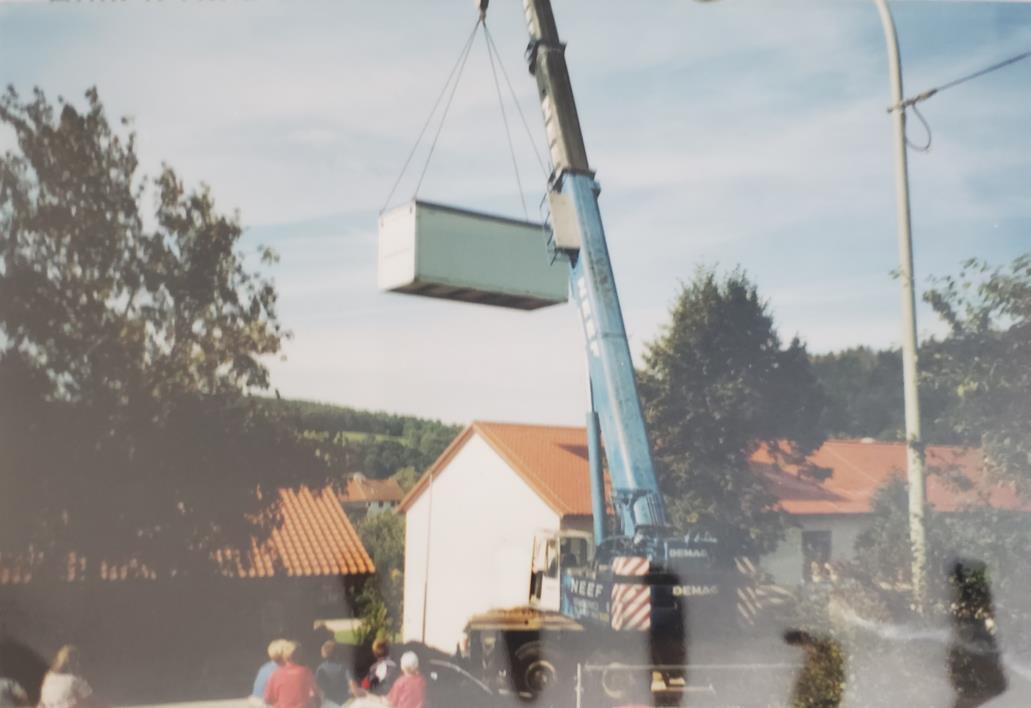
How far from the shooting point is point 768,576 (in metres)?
5.74

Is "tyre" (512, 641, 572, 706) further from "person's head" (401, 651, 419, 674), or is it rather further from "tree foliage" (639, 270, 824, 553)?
"tree foliage" (639, 270, 824, 553)

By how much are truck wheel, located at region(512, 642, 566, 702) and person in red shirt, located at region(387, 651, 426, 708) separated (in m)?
0.66

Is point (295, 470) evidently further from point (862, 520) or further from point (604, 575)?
point (862, 520)

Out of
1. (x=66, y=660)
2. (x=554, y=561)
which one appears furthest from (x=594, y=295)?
(x=66, y=660)

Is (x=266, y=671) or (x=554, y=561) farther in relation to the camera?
(x=554, y=561)

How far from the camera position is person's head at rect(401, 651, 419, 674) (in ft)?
16.5

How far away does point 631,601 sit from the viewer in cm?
529

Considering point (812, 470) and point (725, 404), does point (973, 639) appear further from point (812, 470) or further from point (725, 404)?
point (725, 404)

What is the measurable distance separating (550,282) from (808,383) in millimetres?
2170

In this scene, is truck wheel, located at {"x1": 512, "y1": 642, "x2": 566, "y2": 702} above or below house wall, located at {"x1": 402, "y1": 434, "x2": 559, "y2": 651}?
below

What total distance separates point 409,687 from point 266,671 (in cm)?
83

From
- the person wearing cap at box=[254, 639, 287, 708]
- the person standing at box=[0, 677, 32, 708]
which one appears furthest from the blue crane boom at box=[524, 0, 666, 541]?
the person standing at box=[0, 677, 32, 708]

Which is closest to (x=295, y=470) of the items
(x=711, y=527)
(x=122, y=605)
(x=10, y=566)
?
(x=122, y=605)

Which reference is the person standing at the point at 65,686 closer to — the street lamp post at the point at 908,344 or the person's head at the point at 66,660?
the person's head at the point at 66,660
